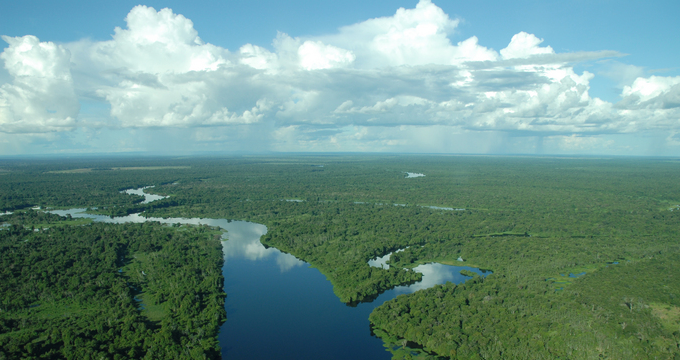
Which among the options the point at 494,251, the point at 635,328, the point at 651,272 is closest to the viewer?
the point at 635,328

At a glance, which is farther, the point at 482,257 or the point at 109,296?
the point at 482,257

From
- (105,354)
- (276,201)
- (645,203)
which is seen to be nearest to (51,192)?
(276,201)

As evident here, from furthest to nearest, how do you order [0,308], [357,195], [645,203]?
[357,195], [645,203], [0,308]

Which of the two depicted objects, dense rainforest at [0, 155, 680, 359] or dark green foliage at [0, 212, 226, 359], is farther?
dense rainforest at [0, 155, 680, 359]

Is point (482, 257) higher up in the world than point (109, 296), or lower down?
lower down

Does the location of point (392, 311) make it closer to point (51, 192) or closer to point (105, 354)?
point (105, 354)

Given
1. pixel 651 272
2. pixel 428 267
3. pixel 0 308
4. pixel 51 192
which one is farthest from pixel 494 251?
pixel 51 192

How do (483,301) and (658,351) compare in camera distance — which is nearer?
(658,351)

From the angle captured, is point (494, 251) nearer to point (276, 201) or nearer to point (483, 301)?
point (483, 301)

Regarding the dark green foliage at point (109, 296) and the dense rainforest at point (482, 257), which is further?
the dense rainforest at point (482, 257)
